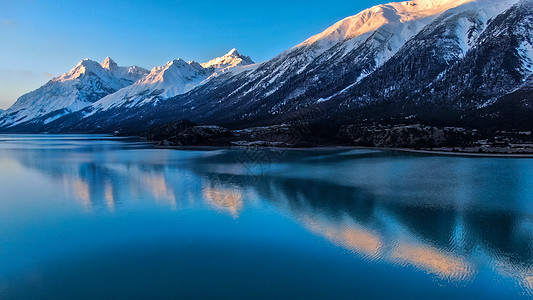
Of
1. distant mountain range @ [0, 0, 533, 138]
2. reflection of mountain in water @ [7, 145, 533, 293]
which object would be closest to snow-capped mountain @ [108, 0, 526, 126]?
distant mountain range @ [0, 0, 533, 138]

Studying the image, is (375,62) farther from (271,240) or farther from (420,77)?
(271,240)

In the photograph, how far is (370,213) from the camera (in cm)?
2033

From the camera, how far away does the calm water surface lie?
38.1 ft

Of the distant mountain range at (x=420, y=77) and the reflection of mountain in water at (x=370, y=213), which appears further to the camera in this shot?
the distant mountain range at (x=420, y=77)

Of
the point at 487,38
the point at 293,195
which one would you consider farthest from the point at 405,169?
the point at 487,38

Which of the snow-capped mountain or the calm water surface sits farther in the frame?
the snow-capped mountain

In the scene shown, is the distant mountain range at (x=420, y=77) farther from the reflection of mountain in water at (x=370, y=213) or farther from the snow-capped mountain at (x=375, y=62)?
the reflection of mountain in water at (x=370, y=213)

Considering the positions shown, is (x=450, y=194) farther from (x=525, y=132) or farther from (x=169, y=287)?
(x=525, y=132)

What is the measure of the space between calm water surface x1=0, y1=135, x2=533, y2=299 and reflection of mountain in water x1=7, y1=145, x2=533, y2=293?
0.30ft

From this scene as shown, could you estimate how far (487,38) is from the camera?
12075cm

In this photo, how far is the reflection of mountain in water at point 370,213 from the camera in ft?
45.0

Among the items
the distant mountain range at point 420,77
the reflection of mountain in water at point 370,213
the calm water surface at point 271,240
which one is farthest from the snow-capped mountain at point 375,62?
the calm water surface at point 271,240

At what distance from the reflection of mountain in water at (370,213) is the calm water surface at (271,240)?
3.6 inches

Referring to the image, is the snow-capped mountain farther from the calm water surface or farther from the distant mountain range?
the calm water surface
